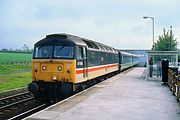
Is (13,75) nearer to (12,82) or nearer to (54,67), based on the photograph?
(12,82)

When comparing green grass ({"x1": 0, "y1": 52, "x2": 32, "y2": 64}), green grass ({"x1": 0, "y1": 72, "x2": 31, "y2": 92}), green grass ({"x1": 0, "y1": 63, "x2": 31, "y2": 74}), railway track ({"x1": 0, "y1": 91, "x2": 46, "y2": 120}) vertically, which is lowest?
railway track ({"x1": 0, "y1": 91, "x2": 46, "y2": 120})

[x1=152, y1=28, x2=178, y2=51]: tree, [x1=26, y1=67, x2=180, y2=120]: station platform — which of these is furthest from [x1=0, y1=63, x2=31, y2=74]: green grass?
[x1=26, y1=67, x2=180, y2=120]: station platform

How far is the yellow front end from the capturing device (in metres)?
15.4

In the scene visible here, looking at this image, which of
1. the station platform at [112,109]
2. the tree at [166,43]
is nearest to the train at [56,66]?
the station platform at [112,109]

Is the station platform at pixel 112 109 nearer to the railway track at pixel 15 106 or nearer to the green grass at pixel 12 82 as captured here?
the railway track at pixel 15 106

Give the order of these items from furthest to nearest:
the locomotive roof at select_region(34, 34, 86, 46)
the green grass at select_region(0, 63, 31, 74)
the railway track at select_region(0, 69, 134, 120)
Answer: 1. the green grass at select_region(0, 63, 31, 74)
2. the locomotive roof at select_region(34, 34, 86, 46)
3. the railway track at select_region(0, 69, 134, 120)

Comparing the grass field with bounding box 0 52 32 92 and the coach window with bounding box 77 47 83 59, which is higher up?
the coach window with bounding box 77 47 83 59

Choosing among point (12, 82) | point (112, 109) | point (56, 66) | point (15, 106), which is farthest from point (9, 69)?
point (112, 109)

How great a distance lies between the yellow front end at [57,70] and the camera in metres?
15.4

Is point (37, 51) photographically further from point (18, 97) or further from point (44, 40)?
point (18, 97)

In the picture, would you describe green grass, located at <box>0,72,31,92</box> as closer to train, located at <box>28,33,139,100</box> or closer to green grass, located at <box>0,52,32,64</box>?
train, located at <box>28,33,139,100</box>

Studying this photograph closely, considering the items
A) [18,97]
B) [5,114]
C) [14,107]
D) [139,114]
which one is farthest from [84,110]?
[18,97]

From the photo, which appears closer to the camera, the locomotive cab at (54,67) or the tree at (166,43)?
the locomotive cab at (54,67)

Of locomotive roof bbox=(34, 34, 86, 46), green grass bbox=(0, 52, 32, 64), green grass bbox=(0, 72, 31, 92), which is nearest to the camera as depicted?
locomotive roof bbox=(34, 34, 86, 46)
